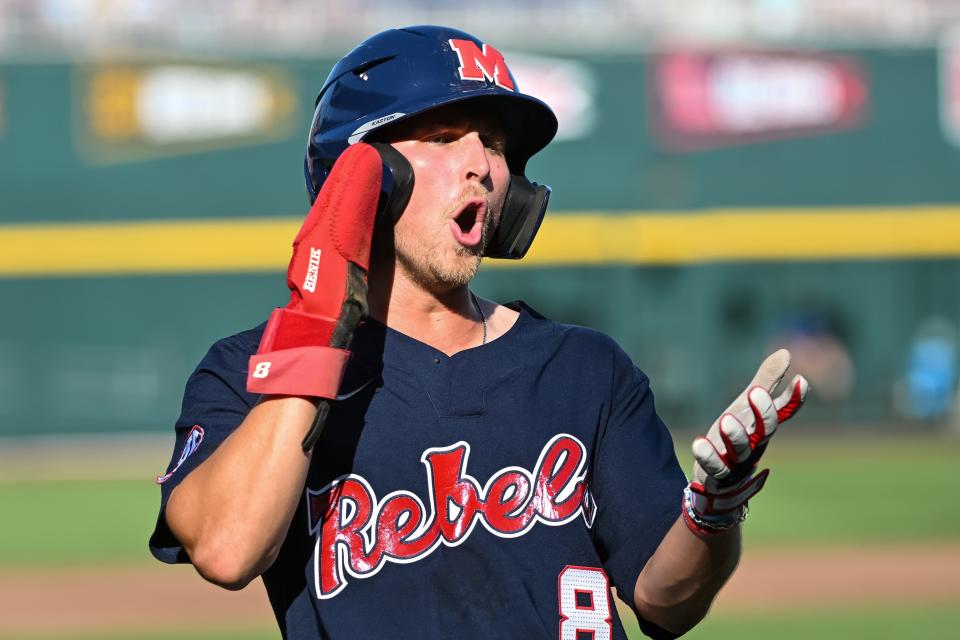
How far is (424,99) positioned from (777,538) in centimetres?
1051

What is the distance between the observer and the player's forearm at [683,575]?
2234mm

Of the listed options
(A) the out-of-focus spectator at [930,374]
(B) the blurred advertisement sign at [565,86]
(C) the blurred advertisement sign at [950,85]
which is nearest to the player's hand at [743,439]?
(B) the blurred advertisement sign at [565,86]

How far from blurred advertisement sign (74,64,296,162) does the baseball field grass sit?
5.98 metres

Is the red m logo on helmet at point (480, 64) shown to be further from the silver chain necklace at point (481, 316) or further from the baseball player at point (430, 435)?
the silver chain necklace at point (481, 316)

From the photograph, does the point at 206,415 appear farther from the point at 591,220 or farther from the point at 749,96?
the point at 749,96

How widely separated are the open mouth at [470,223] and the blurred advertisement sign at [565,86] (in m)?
21.0

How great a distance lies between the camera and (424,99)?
7.89 ft

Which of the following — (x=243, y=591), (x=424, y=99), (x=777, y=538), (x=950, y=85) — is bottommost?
(x=777, y=538)

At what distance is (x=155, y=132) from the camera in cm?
2316

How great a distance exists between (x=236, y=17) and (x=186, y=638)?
16.8 m

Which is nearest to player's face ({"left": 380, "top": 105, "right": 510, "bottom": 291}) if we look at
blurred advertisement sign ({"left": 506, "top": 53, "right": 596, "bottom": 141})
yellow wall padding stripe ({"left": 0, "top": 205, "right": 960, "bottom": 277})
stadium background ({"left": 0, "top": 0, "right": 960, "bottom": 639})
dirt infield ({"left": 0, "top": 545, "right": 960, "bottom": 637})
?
dirt infield ({"left": 0, "top": 545, "right": 960, "bottom": 637})

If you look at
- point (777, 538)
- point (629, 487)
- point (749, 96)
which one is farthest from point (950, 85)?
point (629, 487)

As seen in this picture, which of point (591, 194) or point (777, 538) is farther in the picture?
point (591, 194)

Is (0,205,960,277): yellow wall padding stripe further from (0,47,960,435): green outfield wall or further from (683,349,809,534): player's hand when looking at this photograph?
(683,349,809,534): player's hand
